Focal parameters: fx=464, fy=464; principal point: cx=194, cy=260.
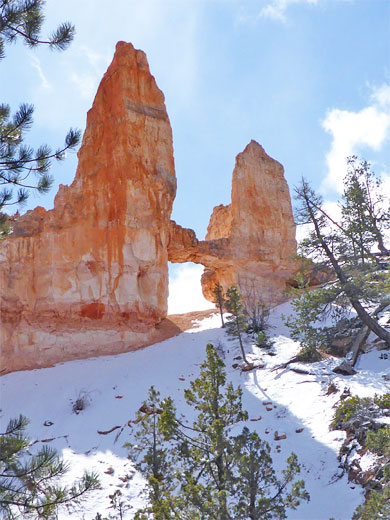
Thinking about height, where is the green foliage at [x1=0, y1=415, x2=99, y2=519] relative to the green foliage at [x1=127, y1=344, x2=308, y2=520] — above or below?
above

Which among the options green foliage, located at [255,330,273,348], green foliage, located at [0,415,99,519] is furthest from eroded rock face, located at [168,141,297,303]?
green foliage, located at [0,415,99,519]

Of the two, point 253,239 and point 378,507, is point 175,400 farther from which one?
point 253,239

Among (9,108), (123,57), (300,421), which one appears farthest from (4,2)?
(123,57)

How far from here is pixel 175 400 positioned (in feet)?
61.4

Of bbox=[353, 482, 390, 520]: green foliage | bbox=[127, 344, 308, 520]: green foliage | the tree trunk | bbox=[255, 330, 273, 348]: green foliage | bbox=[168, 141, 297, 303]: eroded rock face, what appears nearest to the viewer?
bbox=[353, 482, 390, 520]: green foliage

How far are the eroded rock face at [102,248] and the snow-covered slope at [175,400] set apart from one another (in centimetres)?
202

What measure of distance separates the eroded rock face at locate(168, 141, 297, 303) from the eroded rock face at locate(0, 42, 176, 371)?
16.4ft

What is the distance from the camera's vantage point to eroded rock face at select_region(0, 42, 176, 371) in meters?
25.5

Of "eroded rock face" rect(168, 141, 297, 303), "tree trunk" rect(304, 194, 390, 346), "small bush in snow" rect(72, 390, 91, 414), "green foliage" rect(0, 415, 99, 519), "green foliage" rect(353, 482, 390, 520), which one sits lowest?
"small bush in snow" rect(72, 390, 91, 414)

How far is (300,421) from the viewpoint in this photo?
48.8ft

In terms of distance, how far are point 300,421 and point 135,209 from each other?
683 inches

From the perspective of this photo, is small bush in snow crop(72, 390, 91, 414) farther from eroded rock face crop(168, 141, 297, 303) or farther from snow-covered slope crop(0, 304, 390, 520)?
eroded rock face crop(168, 141, 297, 303)

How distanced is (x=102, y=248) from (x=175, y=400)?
468 inches

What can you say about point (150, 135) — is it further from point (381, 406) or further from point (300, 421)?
point (381, 406)
